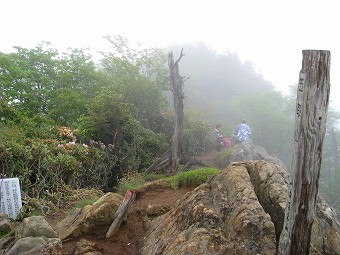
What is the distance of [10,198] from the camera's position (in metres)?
7.09

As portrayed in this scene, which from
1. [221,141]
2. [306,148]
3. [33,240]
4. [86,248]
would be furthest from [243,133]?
[33,240]

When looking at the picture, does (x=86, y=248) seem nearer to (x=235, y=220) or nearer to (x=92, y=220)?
(x=92, y=220)

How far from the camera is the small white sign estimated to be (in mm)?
7035

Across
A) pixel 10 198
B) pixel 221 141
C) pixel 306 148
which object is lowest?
pixel 221 141

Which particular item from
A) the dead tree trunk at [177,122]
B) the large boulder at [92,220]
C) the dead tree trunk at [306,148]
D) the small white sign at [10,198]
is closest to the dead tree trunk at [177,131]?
the dead tree trunk at [177,122]

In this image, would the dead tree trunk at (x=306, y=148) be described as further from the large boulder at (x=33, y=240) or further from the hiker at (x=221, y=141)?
the hiker at (x=221, y=141)

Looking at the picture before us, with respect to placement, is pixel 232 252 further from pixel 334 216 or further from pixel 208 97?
pixel 208 97

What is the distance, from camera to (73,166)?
9.82 m

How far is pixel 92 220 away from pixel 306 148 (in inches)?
157

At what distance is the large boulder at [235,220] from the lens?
4.02 metres

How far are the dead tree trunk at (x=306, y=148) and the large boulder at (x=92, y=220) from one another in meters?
3.31

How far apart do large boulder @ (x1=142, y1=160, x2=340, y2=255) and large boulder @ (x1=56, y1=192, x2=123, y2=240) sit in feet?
2.80

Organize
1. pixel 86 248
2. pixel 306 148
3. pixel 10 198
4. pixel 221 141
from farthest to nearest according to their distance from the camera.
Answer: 1. pixel 221 141
2. pixel 10 198
3. pixel 86 248
4. pixel 306 148

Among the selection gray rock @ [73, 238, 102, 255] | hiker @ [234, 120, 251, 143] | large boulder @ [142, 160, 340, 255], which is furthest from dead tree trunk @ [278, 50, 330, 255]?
hiker @ [234, 120, 251, 143]
